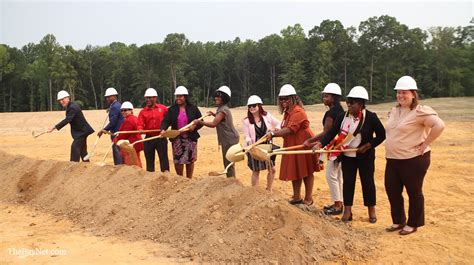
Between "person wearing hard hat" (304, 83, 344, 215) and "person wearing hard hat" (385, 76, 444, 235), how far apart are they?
31.9 inches

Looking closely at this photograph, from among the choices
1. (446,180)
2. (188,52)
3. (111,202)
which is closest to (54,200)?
(111,202)

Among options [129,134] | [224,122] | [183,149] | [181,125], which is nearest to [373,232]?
[224,122]

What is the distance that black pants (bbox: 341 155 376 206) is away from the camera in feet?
17.4

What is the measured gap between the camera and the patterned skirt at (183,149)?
6.84 meters

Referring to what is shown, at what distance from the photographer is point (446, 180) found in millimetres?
8180

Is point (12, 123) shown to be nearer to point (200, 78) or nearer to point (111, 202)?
point (111, 202)

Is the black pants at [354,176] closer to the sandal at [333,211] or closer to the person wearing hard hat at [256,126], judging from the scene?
the sandal at [333,211]

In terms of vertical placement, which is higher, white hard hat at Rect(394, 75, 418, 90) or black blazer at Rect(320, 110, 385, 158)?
white hard hat at Rect(394, 75, 418, 90)

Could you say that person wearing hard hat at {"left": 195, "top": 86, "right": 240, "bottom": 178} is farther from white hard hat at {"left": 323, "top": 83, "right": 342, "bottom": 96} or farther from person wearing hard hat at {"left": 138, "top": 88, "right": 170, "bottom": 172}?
white hard hat at {"left": 323, "top": 83, "right": 342, "bottom": 96}

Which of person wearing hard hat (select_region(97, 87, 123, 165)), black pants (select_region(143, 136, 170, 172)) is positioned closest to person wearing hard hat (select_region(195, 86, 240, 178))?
black pants (select_region(143, 136, 170, 172))

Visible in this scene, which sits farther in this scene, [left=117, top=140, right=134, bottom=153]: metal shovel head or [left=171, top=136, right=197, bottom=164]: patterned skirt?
[left=117, top=140, right=134, bottom=153]: metal shovel head

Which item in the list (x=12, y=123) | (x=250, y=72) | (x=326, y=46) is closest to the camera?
(x=12, y=123)

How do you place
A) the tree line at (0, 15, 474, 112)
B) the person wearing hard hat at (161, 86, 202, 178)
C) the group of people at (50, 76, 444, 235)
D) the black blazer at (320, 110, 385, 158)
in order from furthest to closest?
1. the tree line at (0, 15, 474, 112)
2. the person wearing hard hat at (161, 86, 202, 178)
3. the black blazer at (320, 110, 385, 158)
4. the group of people at (50, 76, 444, 235)

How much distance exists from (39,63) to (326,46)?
33.1 metres
